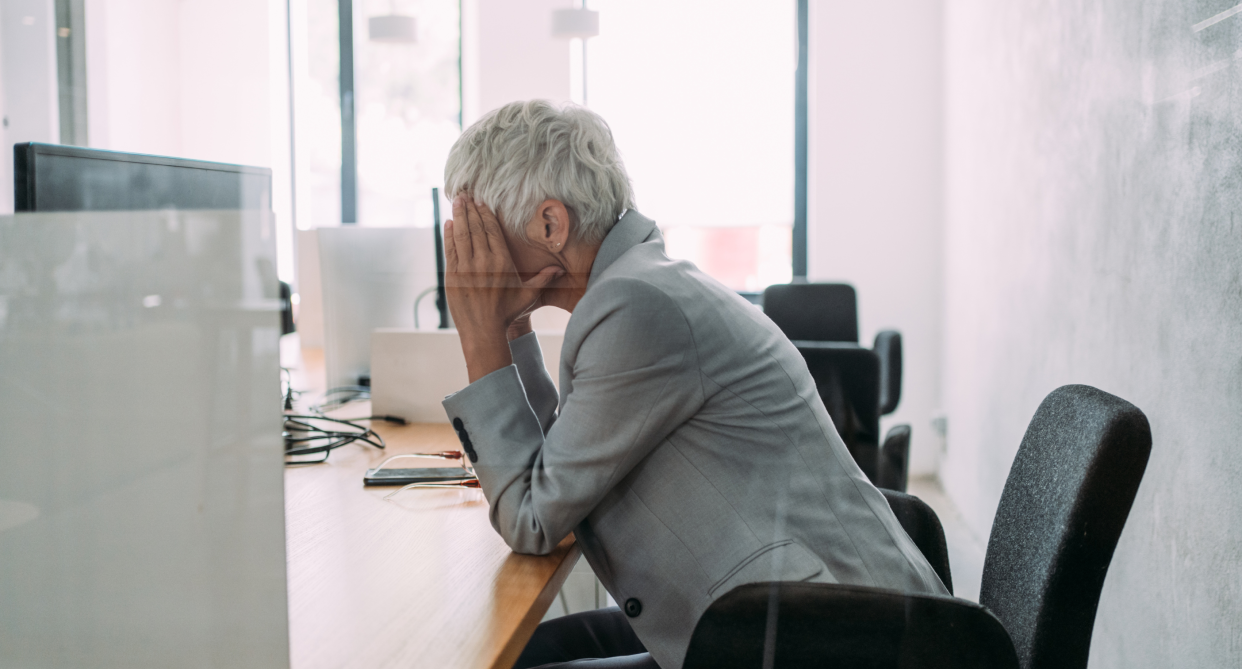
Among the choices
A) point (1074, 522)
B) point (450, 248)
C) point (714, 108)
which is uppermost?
point (714, 108)

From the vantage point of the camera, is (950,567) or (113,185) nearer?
(113,185)

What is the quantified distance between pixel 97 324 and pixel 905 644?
650 millimetres

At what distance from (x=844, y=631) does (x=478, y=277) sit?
0.53 metres

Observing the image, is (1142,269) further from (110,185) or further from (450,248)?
(110,185)

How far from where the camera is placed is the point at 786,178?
3.35 metres

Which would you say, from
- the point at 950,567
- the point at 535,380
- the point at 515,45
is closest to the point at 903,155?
the point at 515,45

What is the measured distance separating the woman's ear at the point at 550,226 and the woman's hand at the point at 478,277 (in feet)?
0.13

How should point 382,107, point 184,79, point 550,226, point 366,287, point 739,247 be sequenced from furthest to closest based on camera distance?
point 739,247
point 382,107
point 366,287
point 550,226
point 184,79

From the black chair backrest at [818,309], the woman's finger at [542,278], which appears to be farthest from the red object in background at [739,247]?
the woman's finger at [542,278]

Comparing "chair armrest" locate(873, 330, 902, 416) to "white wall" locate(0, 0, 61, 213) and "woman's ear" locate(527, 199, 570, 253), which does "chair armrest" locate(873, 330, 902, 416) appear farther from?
"white wall" locate(0, 0, 61, 213)

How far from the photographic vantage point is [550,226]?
932mm

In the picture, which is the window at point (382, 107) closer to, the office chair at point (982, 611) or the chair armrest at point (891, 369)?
the office chair at point (982, 611)

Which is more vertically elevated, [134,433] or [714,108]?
[714,108]

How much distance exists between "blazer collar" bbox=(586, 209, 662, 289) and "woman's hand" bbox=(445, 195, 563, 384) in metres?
0.10
